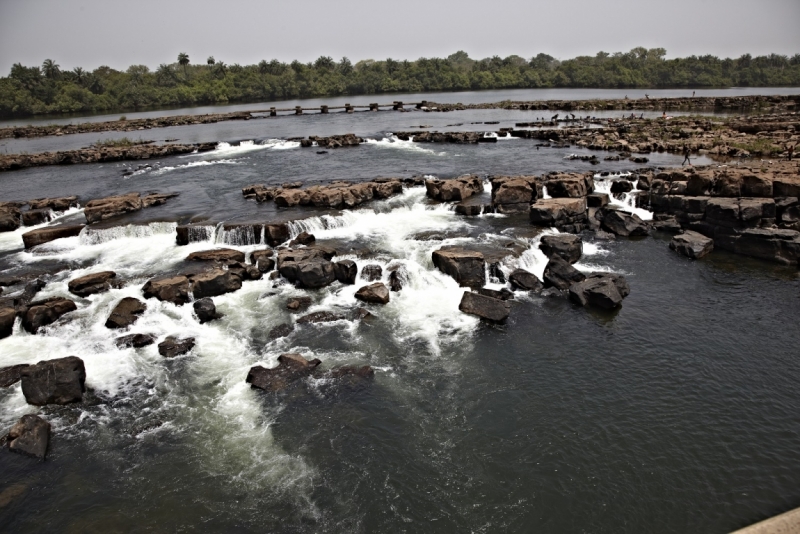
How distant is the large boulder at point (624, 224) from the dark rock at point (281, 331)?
18971 millimetres

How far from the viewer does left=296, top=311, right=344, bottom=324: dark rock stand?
19.0 meters

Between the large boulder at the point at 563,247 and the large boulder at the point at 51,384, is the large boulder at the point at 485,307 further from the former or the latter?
the large boulder at the point at 51,384

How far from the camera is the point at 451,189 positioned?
Result: 106ft

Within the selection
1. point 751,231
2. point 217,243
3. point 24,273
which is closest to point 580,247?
point 751,231

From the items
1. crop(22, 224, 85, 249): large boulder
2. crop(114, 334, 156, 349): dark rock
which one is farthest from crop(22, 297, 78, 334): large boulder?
crop(22, 224, 85, 249): large boulder

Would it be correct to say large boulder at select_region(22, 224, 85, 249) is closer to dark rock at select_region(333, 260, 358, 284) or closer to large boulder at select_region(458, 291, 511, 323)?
dark rock at select_region(333, 260, 358, 284)

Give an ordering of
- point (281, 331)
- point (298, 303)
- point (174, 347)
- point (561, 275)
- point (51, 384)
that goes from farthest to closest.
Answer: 1. point (561, 275)
2. point (298, 303)
3. point (281, 331)
4. point (174, 347)
5. point (51, 384)

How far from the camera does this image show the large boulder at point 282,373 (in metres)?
15.1

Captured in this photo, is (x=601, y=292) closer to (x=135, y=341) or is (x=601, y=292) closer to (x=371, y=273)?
(x=371, y=273)

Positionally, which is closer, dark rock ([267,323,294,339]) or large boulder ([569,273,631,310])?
dark rock ([267,323,294,339])

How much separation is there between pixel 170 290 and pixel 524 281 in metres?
15.3

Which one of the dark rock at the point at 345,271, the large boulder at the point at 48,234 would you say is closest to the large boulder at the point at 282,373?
the dark rock at the point at 345,271

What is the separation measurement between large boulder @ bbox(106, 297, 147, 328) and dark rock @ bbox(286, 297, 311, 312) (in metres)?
5.88

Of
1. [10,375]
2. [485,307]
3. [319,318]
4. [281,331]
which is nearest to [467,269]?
[485,307]
